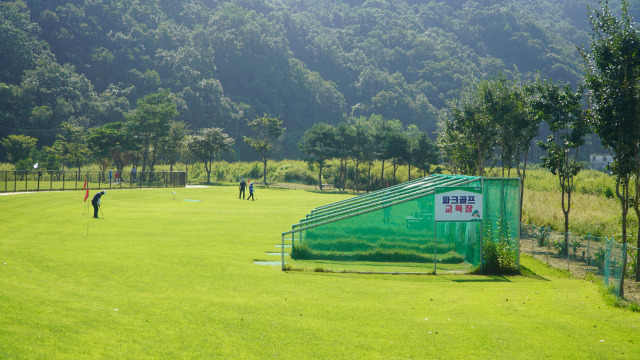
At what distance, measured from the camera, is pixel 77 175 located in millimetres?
48312

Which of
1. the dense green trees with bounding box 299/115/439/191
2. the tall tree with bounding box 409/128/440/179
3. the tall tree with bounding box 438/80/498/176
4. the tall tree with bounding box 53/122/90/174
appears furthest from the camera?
the tall tree with bounding box 53/122/90/174

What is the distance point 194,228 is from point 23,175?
26.6 m

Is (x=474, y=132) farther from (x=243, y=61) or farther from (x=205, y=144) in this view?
(x=243, y=61)

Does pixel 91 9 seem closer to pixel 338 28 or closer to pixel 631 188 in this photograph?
pixel 338 28

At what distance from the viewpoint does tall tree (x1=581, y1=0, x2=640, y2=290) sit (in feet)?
41.9

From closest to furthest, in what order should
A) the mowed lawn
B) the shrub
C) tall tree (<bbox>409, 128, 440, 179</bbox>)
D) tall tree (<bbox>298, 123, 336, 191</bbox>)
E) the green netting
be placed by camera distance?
the mowed lawn → the green netting → the shrub → tall tree (<bbox>409, 128, 440, 179</bbox>) → tall tree (<bbox>298, 123, 336, 191</bbox>)

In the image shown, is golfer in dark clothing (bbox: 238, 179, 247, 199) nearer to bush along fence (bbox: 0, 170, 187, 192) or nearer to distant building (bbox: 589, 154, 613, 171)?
bush along fence (bbox: 0, 170, 187, 192)

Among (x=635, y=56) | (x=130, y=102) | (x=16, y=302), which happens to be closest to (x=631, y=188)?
(x=635, y=56)

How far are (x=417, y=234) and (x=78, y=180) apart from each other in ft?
138

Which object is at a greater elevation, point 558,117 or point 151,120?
point 151,120

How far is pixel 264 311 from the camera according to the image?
9477 millimetres

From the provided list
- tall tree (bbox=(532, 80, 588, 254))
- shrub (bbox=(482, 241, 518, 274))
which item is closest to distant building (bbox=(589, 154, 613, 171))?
tall tree (bbox=(532, 80, 588, 254))

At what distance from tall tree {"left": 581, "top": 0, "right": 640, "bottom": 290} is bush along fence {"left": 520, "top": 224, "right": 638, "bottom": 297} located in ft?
3.51

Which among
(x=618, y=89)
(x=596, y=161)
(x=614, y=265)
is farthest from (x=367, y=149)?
(x=596, y=161)
